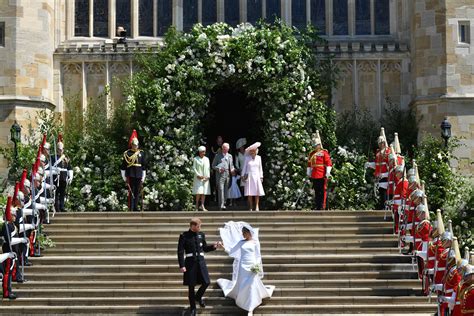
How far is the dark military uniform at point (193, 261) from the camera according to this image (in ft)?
60.7

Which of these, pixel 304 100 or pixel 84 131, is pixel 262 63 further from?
pixel 84 131

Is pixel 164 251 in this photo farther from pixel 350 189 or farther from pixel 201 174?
pixel 350 189

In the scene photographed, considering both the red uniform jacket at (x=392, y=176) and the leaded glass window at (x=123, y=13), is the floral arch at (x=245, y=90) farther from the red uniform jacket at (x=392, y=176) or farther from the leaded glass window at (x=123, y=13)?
the red uniform jacket at (x=392, y=176)

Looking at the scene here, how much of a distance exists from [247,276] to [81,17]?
1237 cm

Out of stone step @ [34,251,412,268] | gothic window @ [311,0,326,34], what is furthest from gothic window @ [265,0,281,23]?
stone step @ [34,251,412,268]

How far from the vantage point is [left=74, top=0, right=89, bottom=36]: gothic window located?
95.9ft

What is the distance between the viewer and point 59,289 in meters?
20.2

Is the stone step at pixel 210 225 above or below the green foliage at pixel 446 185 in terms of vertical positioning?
below

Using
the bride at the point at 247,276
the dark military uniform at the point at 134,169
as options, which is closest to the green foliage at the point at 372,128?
the dark military uniform at the point at 134,169

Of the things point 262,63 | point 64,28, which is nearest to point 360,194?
point 262,63

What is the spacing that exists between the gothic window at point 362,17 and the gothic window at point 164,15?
4.77 meters

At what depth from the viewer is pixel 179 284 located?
20.1 meters

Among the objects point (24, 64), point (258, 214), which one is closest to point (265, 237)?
point (258, 214)

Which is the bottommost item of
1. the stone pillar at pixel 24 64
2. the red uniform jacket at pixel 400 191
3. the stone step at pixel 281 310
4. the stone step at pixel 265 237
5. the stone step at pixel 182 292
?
the stone step at pixel 281 310
